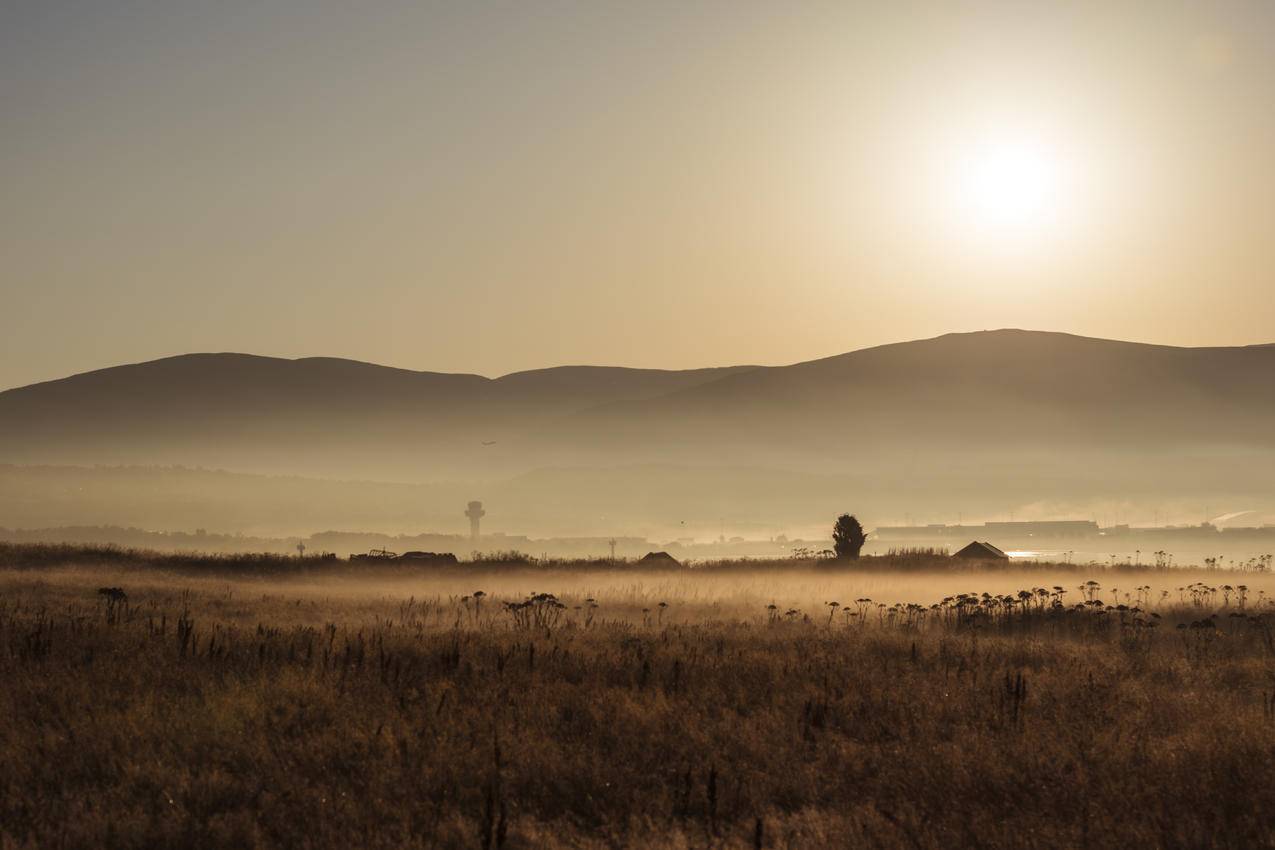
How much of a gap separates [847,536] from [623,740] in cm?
4292

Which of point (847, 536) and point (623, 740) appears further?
point (847, 536)

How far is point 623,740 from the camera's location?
11336mm

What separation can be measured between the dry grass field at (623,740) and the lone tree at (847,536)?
103 feet

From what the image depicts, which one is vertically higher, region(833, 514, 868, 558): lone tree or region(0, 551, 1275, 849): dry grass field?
region(833, 514, 868, 558): lone tree

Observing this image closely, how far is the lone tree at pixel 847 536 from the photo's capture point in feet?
172

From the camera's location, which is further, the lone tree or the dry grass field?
the lone tree

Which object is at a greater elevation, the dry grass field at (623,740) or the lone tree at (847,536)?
the lone tree at (847,536)

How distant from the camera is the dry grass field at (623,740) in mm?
8945

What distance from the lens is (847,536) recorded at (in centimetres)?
5278

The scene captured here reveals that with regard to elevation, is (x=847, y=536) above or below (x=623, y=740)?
above

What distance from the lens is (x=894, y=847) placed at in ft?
27.9

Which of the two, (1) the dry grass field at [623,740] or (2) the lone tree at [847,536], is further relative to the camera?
(2) the lone tree at [847,536]

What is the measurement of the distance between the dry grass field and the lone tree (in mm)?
31533

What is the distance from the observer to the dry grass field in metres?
8.95
